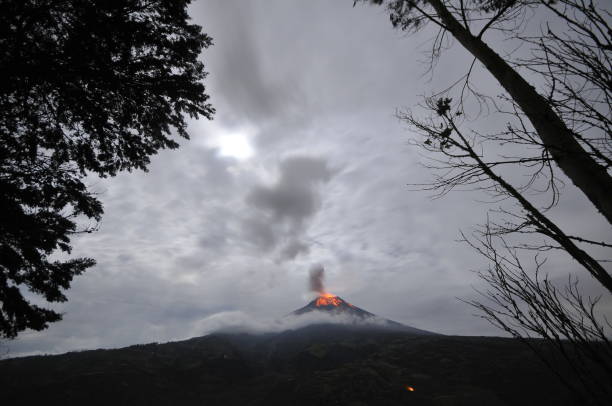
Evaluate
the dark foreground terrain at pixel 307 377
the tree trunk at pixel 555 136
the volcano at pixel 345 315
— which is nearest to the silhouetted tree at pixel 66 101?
the tree trunk at pixel 555 136

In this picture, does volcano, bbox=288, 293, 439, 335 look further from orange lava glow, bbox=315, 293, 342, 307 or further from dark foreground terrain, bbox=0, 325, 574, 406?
dark foreground terrain, bbox=0, 325, 574, 406

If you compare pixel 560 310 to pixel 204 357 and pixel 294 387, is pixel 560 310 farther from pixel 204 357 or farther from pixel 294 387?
pixel 204 357

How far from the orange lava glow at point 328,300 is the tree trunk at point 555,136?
479 feet

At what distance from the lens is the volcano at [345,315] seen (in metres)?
108

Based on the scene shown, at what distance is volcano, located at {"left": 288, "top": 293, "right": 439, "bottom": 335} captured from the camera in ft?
356

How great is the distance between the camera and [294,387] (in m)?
45.5

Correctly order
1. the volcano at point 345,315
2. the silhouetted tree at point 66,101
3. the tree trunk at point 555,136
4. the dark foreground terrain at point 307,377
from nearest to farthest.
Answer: the tree trunk at point 555,136, the silhouetted tree at point 66,101, the dark foreground terrain at point 307,377, the volcano at point 345,315

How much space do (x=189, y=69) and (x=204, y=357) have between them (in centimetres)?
7707

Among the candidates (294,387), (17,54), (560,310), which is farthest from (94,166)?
(294,387)

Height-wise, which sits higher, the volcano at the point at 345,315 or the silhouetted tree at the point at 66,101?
the volcano at the point at 345,315

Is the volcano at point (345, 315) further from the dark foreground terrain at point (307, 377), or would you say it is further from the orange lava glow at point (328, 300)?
the dark foreground terrain at point (307, 377)

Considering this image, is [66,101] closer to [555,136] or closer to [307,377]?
[555,136]

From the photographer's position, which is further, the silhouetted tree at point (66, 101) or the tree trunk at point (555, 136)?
the silhouetted tree at point (66, 101)

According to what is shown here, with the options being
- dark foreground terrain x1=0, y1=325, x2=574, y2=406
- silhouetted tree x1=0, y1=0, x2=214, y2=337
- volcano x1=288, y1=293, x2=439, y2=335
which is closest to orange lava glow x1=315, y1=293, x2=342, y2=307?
volcano x1=288, y1=293, x2=439, y2=335
